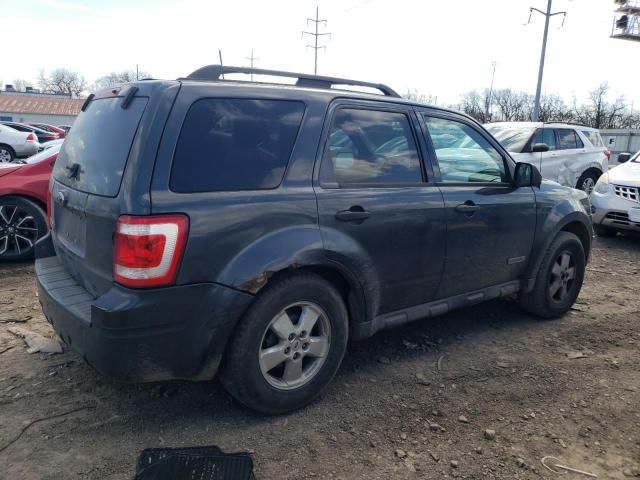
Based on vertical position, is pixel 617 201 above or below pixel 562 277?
above

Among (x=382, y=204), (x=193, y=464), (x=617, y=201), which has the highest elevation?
(x=382, y=204)

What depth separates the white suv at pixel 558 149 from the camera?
1018cm

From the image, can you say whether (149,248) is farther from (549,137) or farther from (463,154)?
(549,137)

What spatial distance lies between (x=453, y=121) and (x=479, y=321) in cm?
184

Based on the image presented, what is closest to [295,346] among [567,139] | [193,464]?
[193,464]

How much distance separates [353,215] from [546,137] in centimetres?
898

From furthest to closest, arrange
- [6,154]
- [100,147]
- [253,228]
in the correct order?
[6,154]
[100,147]
[253,228]

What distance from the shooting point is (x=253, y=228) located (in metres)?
2.66

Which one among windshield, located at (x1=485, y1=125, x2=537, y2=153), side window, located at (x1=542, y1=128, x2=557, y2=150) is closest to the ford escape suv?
windshield, located at (x1=485, y1=125, x2=537, y2=153)

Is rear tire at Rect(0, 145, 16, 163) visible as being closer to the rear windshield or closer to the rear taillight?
the rear windshield

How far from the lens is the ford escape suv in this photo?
8.07 feet

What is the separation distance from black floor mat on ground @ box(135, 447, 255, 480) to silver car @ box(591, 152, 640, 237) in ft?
24.2

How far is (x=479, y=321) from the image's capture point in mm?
4625

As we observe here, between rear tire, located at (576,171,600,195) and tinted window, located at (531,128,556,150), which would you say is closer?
tinted window, located at (531,128,556,150)
